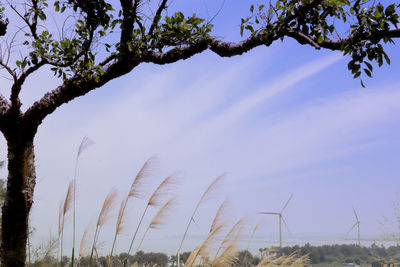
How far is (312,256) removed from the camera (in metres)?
3.59

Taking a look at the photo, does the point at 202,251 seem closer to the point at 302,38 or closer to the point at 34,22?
the point at 302,38

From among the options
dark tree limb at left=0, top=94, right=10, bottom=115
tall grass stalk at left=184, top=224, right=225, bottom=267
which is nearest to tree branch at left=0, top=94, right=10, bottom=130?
dark tree limb at left=0, top=94, right=10, bottom=115

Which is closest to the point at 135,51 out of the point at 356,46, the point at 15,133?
the point at 15,133

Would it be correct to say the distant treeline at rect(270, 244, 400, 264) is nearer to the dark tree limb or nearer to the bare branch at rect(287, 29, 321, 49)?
the bare branch at rect(287, 29, 321, 49)

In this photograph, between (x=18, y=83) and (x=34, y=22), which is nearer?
(x=18, y=83)

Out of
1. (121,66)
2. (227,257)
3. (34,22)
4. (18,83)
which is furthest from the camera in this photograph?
(34,22)

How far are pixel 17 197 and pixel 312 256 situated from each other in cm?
299

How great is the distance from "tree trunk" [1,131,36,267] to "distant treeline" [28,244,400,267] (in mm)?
287

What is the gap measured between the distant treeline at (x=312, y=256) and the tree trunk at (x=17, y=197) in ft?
0.94

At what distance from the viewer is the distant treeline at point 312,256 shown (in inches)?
122

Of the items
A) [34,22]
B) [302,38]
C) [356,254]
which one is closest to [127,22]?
[34,22]

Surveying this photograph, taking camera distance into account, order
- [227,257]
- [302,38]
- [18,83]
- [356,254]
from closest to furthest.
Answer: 1. [227,257]
2. [356,254]
3. [302,38]
4. [18,83]

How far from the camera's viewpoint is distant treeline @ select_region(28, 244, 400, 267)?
122 inches

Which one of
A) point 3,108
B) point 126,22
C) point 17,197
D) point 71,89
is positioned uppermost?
point 126,22
